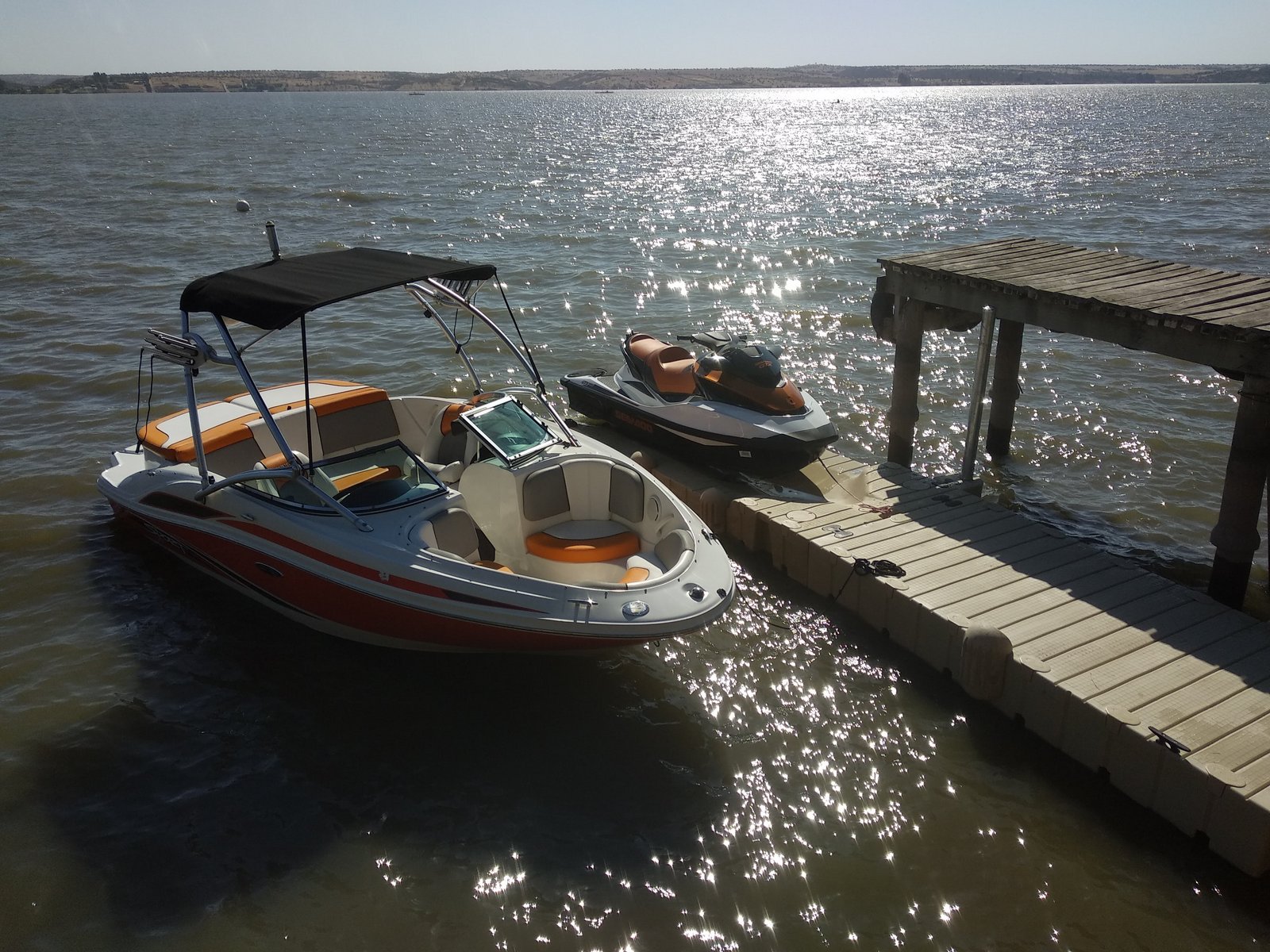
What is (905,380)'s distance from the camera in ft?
36.5

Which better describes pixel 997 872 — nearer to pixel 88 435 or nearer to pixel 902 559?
pixel 902 559

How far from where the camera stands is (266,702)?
7.92 meters

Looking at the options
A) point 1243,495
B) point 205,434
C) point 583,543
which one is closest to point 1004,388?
point 1243,495

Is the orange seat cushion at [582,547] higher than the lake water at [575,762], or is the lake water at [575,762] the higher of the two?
the orange seat cushion at [582,547]

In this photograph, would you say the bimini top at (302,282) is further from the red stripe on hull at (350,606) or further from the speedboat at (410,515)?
the red stripe on hull at (350,606)

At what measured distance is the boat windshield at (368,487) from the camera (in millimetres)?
8133

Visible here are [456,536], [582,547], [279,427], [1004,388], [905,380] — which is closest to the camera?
[456,536]

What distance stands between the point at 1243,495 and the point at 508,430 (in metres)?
6.17

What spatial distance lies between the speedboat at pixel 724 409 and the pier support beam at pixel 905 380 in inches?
48.0

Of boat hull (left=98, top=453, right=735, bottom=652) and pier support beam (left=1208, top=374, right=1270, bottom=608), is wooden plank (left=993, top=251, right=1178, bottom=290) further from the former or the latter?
boat hull (left=98, top=453, right=735, bottom=652)

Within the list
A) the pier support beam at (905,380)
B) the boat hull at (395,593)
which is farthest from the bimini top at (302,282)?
the pier support beam at (905,380)

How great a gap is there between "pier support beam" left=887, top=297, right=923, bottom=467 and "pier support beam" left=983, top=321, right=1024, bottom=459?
1533 millimetres

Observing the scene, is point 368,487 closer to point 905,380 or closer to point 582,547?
point 582,547

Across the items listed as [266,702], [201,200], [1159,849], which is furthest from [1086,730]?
[201,200]
